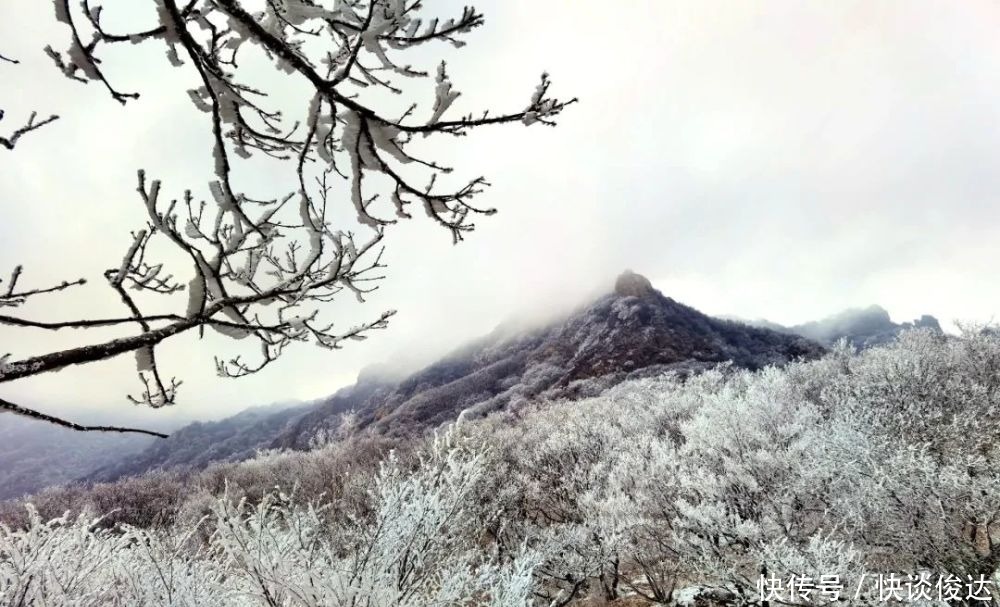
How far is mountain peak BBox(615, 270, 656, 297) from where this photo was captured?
92125mm

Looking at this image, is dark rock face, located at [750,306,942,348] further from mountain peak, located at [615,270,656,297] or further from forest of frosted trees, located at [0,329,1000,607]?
forest of frosted trees, located at [0,329,1000,607]

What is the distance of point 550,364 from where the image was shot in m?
79.5

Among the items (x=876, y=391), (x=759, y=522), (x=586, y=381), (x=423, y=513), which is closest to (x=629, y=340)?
(x=586, y=381)

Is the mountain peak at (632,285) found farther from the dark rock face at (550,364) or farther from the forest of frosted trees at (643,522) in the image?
the forest of frosted trees at (643,522)

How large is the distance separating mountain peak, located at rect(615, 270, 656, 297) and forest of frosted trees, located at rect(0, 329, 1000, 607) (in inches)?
2706

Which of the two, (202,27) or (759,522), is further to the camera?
(759,522)

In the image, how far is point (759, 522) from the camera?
10820 mm

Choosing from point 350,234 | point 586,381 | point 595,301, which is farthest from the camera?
point 595,301

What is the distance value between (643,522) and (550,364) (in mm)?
67174

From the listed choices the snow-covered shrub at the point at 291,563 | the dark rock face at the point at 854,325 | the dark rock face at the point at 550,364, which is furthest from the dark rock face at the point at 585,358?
the dark rock face at the point at 854,325

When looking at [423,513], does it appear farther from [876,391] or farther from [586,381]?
[586,381]

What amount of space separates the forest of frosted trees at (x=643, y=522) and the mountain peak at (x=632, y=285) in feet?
226

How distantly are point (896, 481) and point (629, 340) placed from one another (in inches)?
2668

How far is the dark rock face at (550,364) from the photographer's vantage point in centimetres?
6550
